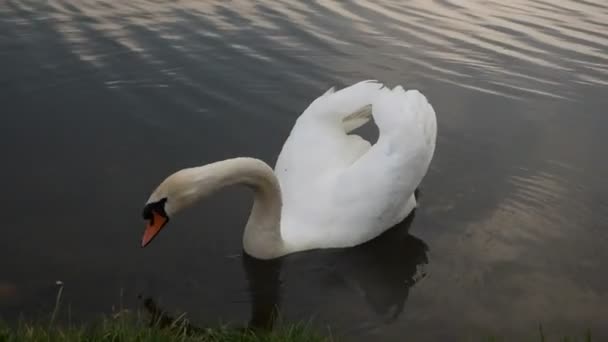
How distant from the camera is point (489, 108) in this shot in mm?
9258

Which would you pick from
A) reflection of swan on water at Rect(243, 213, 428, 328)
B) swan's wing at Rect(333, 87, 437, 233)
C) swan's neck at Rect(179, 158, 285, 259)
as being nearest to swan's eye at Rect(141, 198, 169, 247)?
swan's neck at Rect(179, 158, 285, 259)

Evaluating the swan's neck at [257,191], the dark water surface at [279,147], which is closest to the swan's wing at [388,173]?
the dark water surface at [279,147]

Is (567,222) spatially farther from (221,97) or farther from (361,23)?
(361,23)

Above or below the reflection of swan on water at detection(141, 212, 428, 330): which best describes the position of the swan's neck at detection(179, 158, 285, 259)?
above

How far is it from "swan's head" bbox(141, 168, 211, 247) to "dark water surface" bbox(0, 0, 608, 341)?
0.73 meters

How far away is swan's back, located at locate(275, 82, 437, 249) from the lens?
629 cm

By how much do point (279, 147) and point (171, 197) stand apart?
292cm

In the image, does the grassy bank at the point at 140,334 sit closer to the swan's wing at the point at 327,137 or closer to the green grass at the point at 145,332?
the green grass at the point at 145,332

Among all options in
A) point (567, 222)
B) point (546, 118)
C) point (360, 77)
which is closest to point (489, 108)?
point (546, 118)

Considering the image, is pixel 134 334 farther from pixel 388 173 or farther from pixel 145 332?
pixel 388 173

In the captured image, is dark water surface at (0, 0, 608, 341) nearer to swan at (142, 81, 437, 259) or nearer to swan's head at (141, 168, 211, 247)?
swan at (142, 81, 437, 259)

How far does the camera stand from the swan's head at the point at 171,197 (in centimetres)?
517

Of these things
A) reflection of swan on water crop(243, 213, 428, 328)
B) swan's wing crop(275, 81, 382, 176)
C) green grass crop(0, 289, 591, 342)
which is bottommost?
reflection of swan on water crop(243, 213, 428, 328)

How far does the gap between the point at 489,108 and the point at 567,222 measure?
8.02ft
